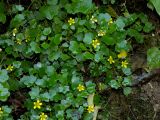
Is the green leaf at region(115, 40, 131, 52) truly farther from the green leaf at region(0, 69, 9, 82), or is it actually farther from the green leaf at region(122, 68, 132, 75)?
the green leaf at region(0, 69, 9, 82)

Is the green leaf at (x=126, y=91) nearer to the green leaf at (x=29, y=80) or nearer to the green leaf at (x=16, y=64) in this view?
the green leaf at (x=29, y=80)

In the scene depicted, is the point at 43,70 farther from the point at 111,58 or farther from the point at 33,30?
the point at 111,58

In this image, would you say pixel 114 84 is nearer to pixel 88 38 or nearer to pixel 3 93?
pixel 88 38

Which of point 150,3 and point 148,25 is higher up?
point 150,3

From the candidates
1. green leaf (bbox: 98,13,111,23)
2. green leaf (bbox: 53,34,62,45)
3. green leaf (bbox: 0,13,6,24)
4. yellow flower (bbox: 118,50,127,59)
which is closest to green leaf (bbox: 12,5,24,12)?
green leaf (bbox: 0,13,6,24)

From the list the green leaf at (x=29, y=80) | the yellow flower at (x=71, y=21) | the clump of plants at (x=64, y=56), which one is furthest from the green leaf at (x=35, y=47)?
the yellow flower at (x=71, y=21)

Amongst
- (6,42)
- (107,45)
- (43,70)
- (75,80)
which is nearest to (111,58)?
(107,45)

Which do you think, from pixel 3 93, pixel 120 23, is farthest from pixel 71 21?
pixel 3 93
